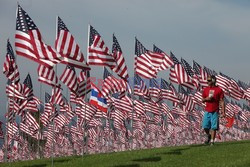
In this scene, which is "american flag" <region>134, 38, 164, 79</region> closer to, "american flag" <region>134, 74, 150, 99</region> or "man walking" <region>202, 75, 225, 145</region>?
"american flag" <region>134, 74, 150, 99</region>

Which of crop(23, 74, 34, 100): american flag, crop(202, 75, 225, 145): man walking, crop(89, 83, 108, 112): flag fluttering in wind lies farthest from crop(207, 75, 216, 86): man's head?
crop(23, 74, 34, 100): american flag

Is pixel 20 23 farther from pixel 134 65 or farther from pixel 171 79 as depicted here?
pixel 171 79

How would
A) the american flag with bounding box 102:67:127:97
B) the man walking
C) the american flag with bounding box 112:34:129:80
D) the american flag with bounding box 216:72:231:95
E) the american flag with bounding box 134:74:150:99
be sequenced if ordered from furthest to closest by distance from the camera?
the american flag with bounding box 134:74:150:99, the american flag with bounding box 216:72:231:95, the american flag with bounding box 102:67:127:97, the american flag with bounding box 112:34:129:80, the man walking

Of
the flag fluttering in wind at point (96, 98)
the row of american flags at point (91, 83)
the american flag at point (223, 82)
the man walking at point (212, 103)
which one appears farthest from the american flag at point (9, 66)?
the american flag at point (223, 82)

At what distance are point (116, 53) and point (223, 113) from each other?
17.4 metres

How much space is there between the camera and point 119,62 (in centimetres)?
3034

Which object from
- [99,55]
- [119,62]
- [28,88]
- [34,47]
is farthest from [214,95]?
[28,88]

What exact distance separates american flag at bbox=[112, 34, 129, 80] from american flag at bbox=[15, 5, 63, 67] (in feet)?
36.0

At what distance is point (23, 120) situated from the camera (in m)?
61.1

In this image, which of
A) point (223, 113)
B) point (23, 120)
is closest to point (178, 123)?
point (23, 120)

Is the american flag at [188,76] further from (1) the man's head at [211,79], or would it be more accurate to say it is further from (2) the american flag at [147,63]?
(1) the man's head at [211,79]

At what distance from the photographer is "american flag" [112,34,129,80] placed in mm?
28562

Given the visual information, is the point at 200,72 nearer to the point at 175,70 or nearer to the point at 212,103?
the point at 175,70

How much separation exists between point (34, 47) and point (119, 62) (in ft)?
52.7
